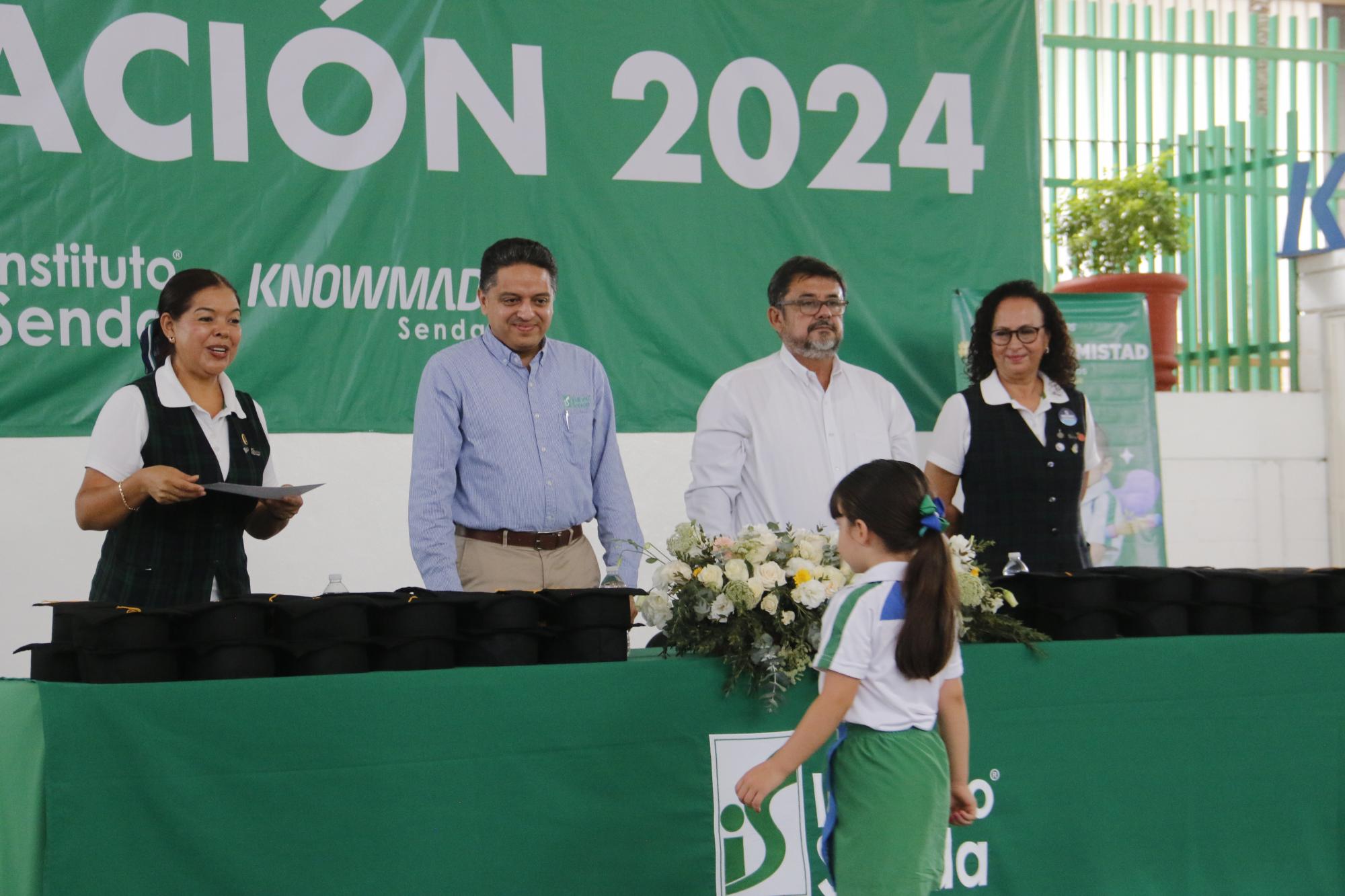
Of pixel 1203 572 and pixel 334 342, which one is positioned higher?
pixel 334 342

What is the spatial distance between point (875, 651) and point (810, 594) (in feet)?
1.19

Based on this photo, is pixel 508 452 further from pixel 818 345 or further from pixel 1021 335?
pixel 1021 335

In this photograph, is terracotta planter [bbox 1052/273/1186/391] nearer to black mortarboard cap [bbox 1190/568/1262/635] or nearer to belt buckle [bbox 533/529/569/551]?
black mortarboard cap [bbox 1190/568/1262/635]

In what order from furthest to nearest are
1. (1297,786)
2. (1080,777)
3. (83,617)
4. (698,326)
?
(698,326) < (1297,786) < (1080,777) < (83,617)

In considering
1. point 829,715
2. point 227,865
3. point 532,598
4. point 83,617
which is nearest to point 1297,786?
point 829,715

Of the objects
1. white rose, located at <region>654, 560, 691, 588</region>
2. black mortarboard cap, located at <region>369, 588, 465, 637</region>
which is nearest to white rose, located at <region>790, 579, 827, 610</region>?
white rose, located at <region>654, 560, 691, 588</region>

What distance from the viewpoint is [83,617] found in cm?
223

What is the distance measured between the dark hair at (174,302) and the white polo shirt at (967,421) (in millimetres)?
1849

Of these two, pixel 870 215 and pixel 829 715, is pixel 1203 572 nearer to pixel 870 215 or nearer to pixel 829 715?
pixel 829 715

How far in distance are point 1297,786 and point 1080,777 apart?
1.82ft

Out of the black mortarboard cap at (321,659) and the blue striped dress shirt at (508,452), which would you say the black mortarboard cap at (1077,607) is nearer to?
the blue striped dress shirt at (508,452)

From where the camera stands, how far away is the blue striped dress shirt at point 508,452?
3.09 metres

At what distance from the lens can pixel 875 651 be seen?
212 centimetres

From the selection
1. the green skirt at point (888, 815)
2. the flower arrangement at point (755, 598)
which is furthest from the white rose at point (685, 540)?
the green skirt at point (888, 815)
